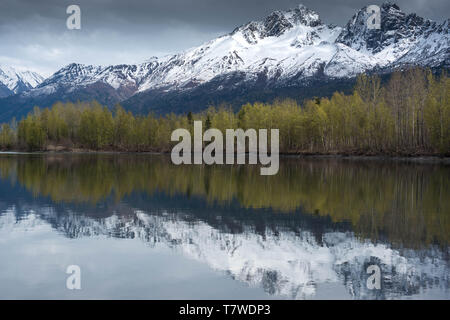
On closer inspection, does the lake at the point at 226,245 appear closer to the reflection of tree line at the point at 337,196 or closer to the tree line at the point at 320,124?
the reflection of tree line at the point at 337,196

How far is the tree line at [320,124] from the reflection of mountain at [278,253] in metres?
65.2

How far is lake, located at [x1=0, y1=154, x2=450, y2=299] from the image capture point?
11.5m

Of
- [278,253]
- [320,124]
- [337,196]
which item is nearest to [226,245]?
[278,253]

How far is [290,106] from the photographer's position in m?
120

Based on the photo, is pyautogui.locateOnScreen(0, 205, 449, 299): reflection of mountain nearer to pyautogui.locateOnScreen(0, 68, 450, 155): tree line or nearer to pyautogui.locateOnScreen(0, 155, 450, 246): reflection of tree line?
pyautogui.locateOnScreen(0, 155, 450, 246): reflection of tree line

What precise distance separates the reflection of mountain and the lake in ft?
0.12

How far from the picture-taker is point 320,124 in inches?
3880

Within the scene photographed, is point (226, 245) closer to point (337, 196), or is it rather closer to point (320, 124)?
point (337, 196)

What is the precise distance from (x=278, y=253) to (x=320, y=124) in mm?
86786

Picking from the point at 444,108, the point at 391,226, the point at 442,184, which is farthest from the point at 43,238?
the point at 444,108

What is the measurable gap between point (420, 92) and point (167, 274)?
8379cm

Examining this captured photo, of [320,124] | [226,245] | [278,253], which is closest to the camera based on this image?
[278,253]

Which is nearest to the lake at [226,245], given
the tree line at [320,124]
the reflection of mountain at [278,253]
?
the reflection of mountain at [278,253]

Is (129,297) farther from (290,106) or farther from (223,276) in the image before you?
(290,106)
